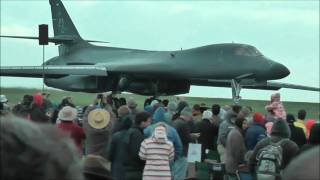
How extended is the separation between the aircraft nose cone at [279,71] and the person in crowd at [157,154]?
64.0 feet

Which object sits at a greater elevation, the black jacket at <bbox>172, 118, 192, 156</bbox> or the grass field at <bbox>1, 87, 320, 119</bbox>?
the grass field at <bbox>1, 87, 320, 119</bbox>

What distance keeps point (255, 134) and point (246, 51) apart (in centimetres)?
1809

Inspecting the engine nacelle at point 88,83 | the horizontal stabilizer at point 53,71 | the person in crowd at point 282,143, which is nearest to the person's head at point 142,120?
the person in crowd at point 282,143

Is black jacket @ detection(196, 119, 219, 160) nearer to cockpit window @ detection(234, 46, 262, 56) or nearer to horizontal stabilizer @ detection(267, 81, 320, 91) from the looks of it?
cockpit window @ detection(234, 46, 262, 56)

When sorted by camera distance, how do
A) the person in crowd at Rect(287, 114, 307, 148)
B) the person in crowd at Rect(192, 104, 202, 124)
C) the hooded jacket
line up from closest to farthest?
the person in crowd at Rect(287, 114, 307, 148), the hooded jacket, the person in crowd at Rect(192, 104, 202, 124)

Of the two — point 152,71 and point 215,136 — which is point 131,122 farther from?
point 152,71

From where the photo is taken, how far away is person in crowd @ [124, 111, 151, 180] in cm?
1000

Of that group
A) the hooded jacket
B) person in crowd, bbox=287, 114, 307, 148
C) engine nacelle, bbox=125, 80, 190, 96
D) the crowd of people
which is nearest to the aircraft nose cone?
engine nacelle, bbox=125, 80, 190, 96

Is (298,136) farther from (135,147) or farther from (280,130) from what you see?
(135,147)

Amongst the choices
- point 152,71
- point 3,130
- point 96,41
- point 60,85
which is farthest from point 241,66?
point 3,130

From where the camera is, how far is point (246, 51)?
2947 cm

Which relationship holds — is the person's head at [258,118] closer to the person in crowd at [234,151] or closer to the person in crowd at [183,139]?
the person in crowd at [234,151]

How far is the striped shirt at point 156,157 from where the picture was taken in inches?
382

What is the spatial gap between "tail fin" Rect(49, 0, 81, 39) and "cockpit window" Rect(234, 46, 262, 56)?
43.3 ft
